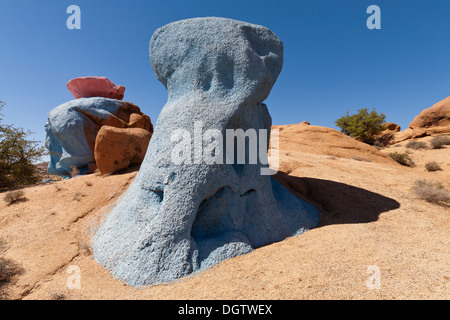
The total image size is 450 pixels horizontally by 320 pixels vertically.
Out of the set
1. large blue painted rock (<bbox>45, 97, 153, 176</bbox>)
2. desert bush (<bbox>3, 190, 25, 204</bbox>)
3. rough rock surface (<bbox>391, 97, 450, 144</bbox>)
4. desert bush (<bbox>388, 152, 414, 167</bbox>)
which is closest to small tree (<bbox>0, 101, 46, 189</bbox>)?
large blue painted rock (<bbox>45, 97, 153, 176</bbox>)

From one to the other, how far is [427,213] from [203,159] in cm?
394

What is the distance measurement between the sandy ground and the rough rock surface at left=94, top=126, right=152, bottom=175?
154cm

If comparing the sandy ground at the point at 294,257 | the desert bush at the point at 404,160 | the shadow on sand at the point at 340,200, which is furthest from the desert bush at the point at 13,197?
the desert bush at the point at 404,160

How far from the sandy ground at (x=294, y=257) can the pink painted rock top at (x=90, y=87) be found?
7.47m

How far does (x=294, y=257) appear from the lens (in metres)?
2.26

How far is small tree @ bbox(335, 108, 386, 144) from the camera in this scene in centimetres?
1719

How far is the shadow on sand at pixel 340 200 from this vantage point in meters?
3.47

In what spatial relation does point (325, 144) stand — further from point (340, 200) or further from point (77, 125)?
point (77, 125)

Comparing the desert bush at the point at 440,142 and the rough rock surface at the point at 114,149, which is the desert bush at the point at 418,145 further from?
the rough rock surface at the point at 114,149

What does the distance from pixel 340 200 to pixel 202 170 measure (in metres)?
3.18

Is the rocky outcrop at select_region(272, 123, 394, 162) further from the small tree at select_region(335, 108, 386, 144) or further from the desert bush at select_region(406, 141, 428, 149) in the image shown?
the small tree at select_region(335, 108, 386, 144)

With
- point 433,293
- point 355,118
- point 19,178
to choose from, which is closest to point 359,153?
point 355,118
